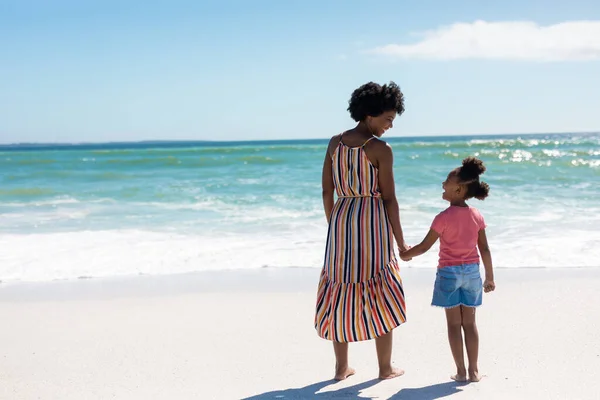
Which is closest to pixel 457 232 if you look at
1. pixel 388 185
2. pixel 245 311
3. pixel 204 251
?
pixel 388 185

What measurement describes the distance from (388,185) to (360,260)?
39 centimetres

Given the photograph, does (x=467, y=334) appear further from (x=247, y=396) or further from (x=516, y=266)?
(x=516, y=266)

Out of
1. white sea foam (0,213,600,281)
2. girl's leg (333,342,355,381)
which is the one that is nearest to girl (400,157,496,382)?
girl's leg (333,342,355,381)

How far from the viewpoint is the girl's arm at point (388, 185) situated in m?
3.27

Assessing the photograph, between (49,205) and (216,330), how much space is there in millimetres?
9627

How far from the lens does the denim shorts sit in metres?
3.26

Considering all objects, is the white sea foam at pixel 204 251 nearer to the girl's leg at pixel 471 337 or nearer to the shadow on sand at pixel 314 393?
the girl's leg at pixel 471 337

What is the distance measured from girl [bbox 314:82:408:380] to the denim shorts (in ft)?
0.69

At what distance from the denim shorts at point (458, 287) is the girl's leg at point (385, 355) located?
328 millimetres

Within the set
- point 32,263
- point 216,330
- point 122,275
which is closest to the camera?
point 216,330

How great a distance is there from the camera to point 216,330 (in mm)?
4430

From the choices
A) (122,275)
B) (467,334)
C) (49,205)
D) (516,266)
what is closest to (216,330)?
(467,334)

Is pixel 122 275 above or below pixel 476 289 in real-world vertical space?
below

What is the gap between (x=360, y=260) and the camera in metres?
3.35
